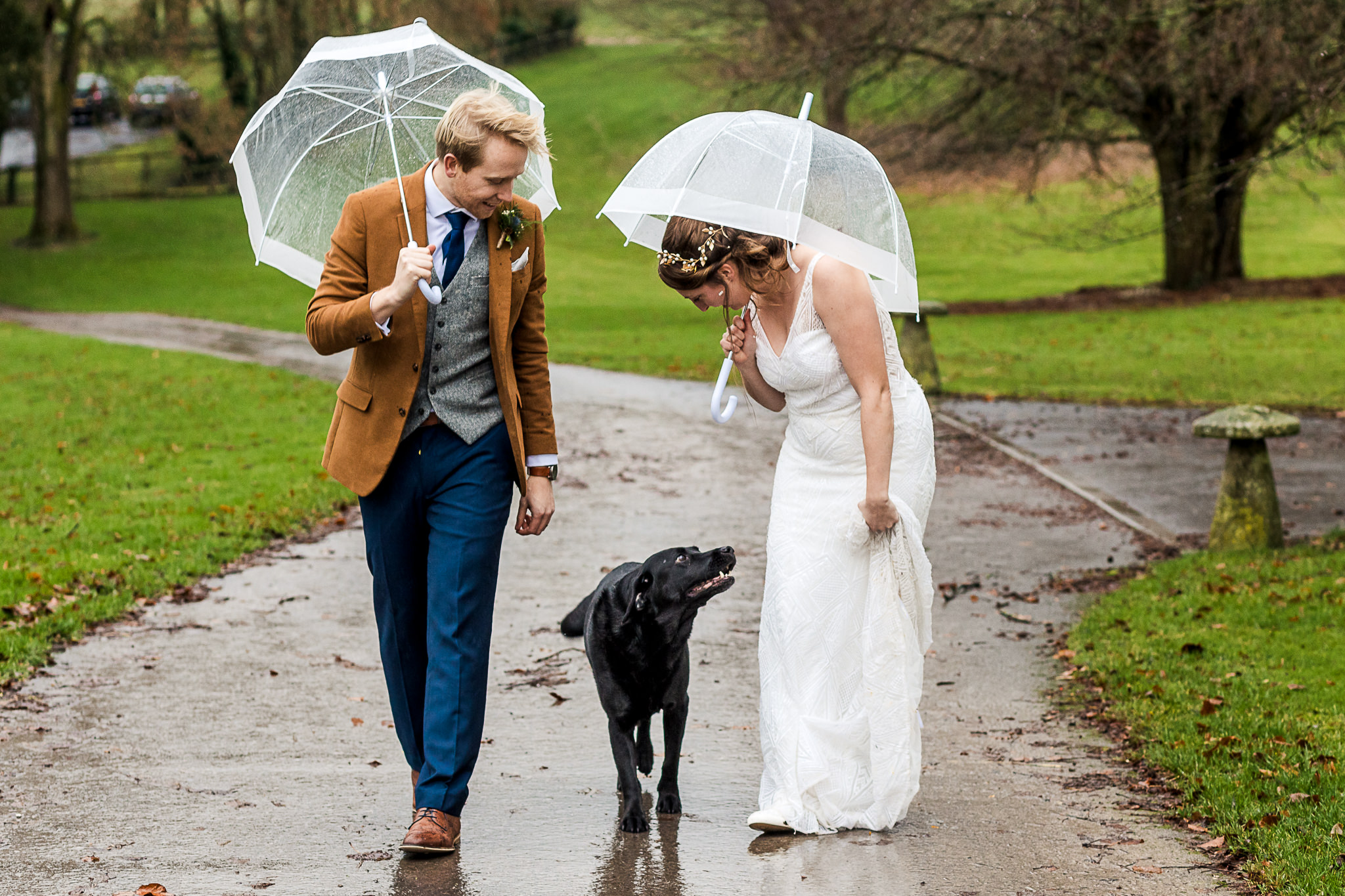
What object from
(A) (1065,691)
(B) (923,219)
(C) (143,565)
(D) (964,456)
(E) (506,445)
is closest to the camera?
(E) (506,445)

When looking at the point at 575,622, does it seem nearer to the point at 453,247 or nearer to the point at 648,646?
the point at 648,646

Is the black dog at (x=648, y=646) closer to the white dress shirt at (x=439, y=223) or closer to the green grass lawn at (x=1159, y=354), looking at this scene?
the white dress shirt at (x=439, y=223)

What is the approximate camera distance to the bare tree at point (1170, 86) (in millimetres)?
11523

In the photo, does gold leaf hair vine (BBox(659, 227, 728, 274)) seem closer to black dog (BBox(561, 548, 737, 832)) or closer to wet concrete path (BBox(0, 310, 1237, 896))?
black dog (BBox(561, 548, 737, 832))

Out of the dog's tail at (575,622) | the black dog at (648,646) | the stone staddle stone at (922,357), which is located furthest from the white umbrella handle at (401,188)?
the stone staddle stone at (922,357)

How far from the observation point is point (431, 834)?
416 cm

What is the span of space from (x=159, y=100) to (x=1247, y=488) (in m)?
53.2

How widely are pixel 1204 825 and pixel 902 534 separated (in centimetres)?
144

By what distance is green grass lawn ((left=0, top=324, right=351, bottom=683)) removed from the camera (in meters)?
7.77

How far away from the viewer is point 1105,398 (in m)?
17.0

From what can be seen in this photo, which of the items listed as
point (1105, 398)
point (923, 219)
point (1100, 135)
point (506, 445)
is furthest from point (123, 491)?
point (923, 219)

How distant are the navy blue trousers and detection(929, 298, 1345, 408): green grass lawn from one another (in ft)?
45.1

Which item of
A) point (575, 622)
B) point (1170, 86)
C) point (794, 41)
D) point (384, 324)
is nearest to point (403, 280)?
point (384, 324)

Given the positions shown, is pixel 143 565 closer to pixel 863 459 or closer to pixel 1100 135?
pixel 863 459
